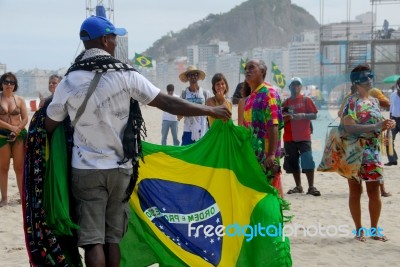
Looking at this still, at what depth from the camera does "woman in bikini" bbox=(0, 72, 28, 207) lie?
8680 mm

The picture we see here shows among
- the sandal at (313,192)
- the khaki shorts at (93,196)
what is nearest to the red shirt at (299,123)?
the sandal at (313,192)

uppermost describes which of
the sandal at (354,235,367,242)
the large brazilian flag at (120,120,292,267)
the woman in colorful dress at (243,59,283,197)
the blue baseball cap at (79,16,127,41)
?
the blue baseball cap at (79,16,127,41)

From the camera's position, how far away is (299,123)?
380 inches

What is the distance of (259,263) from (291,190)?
16.8ft

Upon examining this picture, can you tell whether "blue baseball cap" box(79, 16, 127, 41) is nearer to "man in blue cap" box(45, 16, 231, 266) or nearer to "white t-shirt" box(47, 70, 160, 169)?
"man in blue cap" box(45, 16, 231, 266)

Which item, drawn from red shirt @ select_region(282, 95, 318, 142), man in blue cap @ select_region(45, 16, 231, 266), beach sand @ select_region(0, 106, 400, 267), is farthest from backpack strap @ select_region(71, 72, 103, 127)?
red shirt @ select_region(282, 95, 318, 142)

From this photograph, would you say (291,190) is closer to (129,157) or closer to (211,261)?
(211,261)

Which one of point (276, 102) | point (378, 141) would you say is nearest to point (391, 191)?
point (378, 141)

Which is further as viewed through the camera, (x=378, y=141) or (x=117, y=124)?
(x=378, y=141)

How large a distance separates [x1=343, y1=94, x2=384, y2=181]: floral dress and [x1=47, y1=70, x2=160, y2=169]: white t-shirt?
9.35 ft

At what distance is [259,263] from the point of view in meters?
4.86

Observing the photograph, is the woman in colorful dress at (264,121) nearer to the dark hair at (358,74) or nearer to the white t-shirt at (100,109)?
the dark hair at (358,74)

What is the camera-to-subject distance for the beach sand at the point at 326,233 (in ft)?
20.1

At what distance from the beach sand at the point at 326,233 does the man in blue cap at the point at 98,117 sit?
2.21 meters
